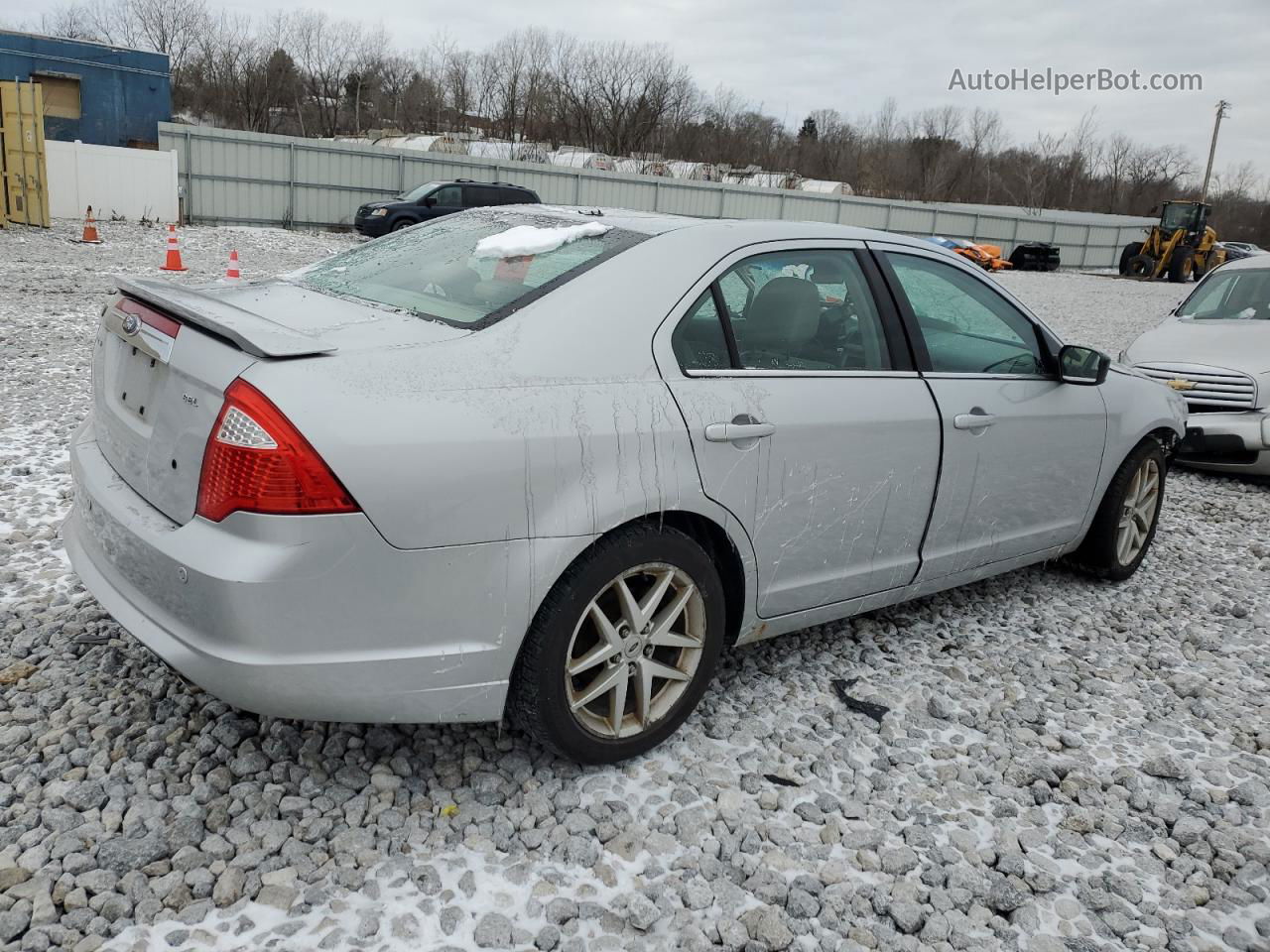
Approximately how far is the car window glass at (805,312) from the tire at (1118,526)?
1775 millimetres

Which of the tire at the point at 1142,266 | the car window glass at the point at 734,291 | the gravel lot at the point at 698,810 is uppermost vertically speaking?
the car window glass at the point at 734,291

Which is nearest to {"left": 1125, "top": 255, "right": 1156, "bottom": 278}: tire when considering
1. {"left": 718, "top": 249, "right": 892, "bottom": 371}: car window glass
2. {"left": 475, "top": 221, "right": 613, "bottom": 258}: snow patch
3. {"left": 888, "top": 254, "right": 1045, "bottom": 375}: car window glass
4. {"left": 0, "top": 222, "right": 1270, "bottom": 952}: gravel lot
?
{"left": 0, "top": 222, "right": 1270, "bottom": 952}: gravel lot

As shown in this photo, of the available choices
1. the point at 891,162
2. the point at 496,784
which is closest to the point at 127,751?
the point at 496,784

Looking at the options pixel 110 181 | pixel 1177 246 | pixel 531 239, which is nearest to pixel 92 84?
pixel 110 181

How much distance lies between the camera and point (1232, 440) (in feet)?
22.2

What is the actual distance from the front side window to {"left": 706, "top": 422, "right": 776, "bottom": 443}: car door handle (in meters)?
0.19

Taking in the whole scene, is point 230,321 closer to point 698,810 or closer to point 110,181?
point 698,810

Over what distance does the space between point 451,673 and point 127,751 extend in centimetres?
105

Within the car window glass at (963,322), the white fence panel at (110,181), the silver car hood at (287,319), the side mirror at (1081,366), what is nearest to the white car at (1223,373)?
the side mirror at (1081,366)

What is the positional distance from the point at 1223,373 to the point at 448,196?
1796cm

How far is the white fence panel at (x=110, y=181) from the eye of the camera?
20.5m

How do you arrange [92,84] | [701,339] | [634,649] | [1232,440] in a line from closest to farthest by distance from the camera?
1. [634,649]
2. [701,339]
3. [1232,440]
4. [92,84]

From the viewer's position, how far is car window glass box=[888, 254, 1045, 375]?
3575 millimetres

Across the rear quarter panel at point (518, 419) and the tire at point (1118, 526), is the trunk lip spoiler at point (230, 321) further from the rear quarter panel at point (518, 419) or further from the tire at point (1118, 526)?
the tire at point (1118, 526)
